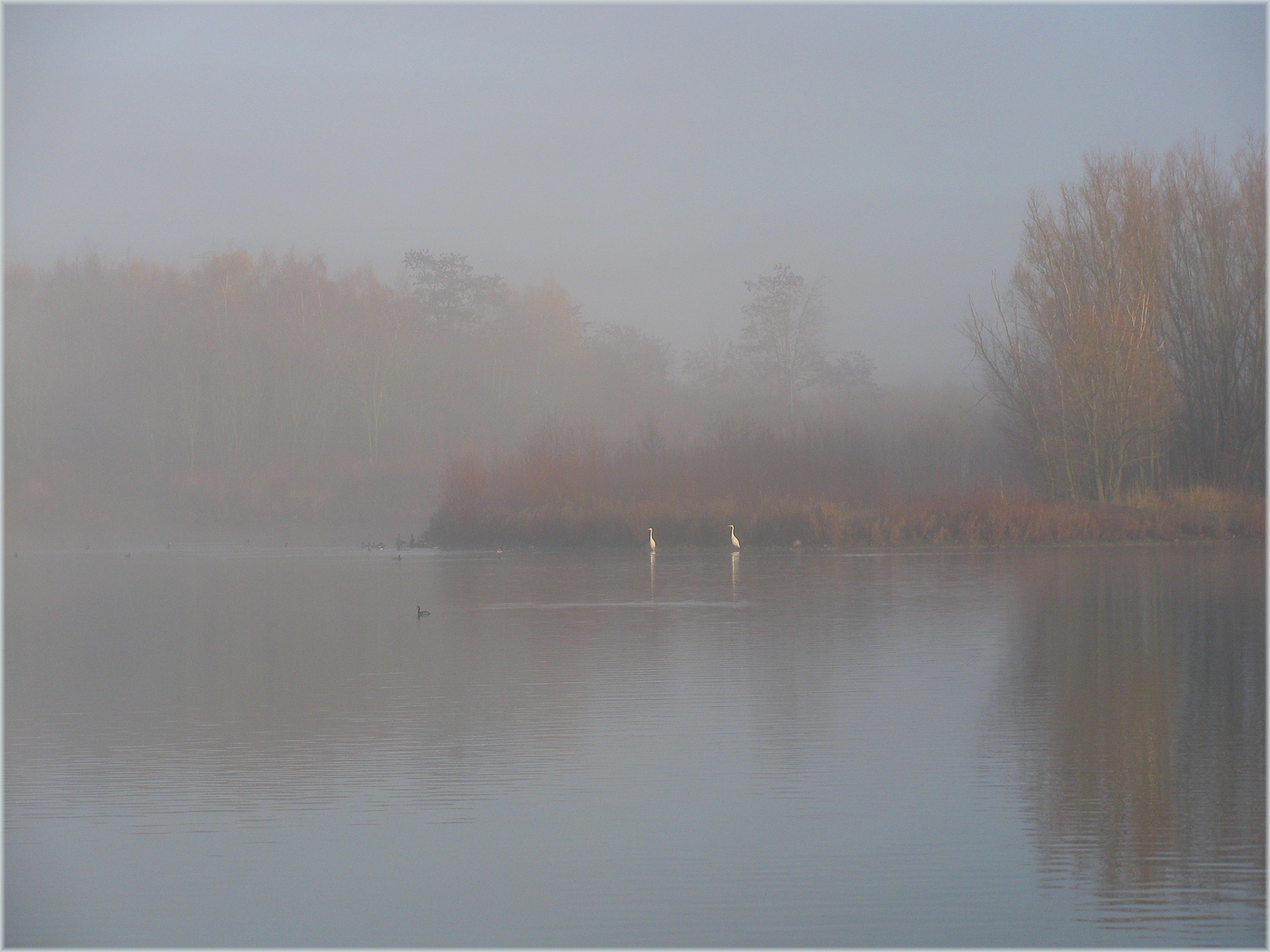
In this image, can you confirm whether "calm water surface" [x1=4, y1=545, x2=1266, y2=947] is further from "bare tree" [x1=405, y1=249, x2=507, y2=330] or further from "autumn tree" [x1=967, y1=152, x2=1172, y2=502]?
"bare tree" [x1=405, y1=249, x2=507, y2=330]

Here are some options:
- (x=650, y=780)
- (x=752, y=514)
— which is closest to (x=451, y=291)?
(x=752, y=514)

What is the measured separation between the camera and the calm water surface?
5.51 metres

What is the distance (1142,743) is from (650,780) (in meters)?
3.27

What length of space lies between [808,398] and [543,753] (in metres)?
50.2

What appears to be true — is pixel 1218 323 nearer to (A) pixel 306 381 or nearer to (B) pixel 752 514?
(B) pixel 752 514

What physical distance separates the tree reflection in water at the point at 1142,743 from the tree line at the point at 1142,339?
14453mm

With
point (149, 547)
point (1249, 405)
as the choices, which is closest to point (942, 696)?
point (1249, 405)

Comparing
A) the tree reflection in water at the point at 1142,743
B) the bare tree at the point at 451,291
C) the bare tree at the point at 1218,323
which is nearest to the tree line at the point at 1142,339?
the bare tree at the point at 1218,323

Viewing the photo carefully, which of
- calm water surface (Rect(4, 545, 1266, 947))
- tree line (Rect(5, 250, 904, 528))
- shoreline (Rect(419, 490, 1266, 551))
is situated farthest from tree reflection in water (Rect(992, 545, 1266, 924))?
tree line (Rect(5, 250, 904, 528))

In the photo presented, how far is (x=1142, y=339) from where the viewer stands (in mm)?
30062

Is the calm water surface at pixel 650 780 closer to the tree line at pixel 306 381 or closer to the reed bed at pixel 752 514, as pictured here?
the reed bed at pixel 752 514

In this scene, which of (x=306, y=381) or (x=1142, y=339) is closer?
(x=1142, y=339)

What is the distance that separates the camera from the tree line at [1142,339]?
29.8 meters

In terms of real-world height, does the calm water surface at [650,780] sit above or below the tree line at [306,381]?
below
